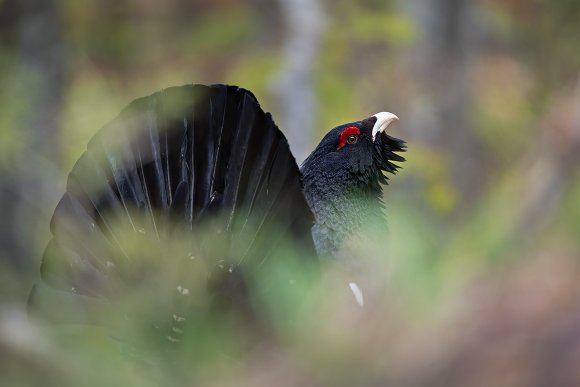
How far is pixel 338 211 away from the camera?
13.1ft

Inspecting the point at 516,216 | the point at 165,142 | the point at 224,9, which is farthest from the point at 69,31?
the point at 516,216

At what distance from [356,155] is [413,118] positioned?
250 inches

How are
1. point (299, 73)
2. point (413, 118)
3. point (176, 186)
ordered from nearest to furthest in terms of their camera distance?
point (176, 186) < point (299, 73) < point (413, 118)

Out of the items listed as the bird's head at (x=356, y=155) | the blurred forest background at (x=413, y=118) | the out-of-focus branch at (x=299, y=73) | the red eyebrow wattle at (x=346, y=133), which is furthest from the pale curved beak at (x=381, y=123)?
the out-of-focus branch at (x=299, y=73)

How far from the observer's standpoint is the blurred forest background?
3.54 feet

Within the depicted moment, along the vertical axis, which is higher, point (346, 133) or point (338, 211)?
point (346, 133)

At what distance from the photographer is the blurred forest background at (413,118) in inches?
42.5

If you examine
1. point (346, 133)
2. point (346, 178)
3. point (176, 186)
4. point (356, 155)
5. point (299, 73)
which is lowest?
point (176, 186)

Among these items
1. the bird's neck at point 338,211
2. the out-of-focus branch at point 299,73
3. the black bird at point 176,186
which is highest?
the out-of-focus branch at point 299,73

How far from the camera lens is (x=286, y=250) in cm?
245

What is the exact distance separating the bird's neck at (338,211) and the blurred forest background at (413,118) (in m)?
0.35

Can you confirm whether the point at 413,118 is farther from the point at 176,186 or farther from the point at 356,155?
the point at 176,186

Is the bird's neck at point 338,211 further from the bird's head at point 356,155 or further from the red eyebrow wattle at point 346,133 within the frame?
the red eyebrow wattle at point 346,133

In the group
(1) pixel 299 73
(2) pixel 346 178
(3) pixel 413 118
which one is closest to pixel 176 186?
(2) pixel 346 178
